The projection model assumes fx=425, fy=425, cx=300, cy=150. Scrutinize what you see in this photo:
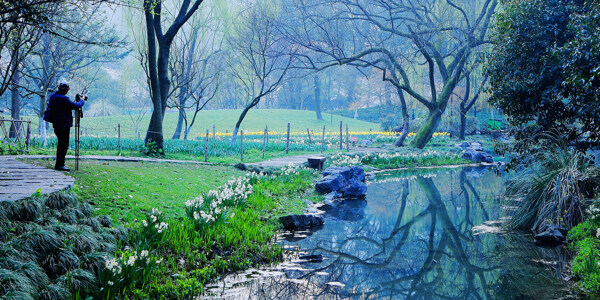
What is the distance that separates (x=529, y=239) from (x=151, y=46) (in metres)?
13.7

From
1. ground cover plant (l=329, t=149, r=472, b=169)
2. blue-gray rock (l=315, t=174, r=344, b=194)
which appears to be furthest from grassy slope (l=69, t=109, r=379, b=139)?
blue-gray rock (l=315, t=174, r=344, b=194)

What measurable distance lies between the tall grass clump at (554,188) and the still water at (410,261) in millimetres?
601

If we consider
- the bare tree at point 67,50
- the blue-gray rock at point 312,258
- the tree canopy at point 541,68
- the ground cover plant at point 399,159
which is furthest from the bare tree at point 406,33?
the blue-gray rock at point 312,258

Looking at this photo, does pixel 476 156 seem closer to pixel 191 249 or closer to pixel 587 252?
pixel 587 252

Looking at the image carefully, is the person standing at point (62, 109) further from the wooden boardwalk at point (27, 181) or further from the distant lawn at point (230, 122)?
the distant lawn at point (230, 122)

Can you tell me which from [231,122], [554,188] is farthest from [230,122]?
[554,188]

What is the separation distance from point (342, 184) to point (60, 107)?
26.0 feet

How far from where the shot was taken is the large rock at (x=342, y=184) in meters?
12.8

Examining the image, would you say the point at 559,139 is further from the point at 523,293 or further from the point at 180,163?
the point at 180,163

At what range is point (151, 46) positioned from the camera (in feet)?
51.7

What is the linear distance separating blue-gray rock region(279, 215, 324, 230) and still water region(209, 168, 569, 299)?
29cm

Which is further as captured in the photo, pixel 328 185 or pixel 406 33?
pixel 406 33

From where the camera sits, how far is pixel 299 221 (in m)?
8.99

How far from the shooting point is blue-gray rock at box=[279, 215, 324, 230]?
8867mm
